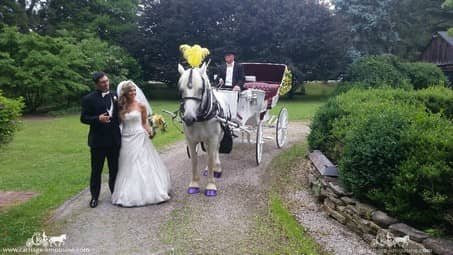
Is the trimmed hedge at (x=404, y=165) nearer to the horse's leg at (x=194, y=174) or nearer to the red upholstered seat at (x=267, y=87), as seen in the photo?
the horse's leg at (x=194, y=174)

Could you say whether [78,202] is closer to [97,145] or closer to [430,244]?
[97,145]

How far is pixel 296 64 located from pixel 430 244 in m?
22.9

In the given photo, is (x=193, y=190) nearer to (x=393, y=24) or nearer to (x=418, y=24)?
(x=393, y=24)

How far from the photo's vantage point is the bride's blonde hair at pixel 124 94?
18.9 feet

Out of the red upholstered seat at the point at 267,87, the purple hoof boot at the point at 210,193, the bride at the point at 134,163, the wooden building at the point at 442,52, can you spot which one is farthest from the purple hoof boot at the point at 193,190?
the wooden building at the point at 442,52

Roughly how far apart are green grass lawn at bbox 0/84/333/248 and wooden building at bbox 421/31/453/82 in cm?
2468

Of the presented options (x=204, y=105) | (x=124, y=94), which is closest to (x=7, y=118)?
(x=124, y=94)

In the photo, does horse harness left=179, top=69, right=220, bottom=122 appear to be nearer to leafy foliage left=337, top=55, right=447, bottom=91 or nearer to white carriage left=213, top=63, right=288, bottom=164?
white carriage left=213, top=63, right=288, bottom=164

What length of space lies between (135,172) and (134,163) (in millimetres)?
132

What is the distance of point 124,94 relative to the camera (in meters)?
5.80

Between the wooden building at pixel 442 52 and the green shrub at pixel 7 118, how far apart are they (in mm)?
30520

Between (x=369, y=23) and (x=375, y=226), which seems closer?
(x=375, y=226)

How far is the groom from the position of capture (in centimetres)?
550

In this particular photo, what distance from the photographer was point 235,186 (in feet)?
22.6
